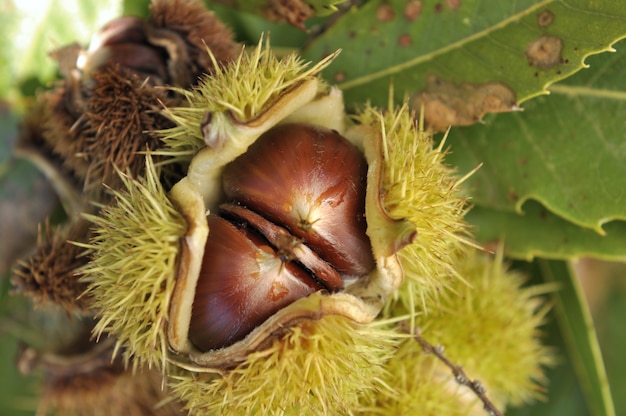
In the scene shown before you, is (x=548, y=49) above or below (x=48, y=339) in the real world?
above

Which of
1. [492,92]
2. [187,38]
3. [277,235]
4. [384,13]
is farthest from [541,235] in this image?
[187,38]

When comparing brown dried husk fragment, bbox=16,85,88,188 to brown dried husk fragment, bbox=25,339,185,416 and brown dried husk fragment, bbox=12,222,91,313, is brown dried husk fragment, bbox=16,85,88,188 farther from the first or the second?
brown dried husk fragment, bbox=25,339,185,416

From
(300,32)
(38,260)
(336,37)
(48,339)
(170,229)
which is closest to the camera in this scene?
(170,229)

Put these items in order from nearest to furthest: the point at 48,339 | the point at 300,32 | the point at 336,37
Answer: the point at 336,37 < the point at 300,32 < the point at 48,339

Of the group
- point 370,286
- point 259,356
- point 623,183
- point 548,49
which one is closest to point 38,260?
point 259,356

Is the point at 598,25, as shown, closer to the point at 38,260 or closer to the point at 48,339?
the point at 38,260

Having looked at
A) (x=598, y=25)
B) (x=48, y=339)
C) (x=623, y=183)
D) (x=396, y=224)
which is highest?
(x=598, y=25)
